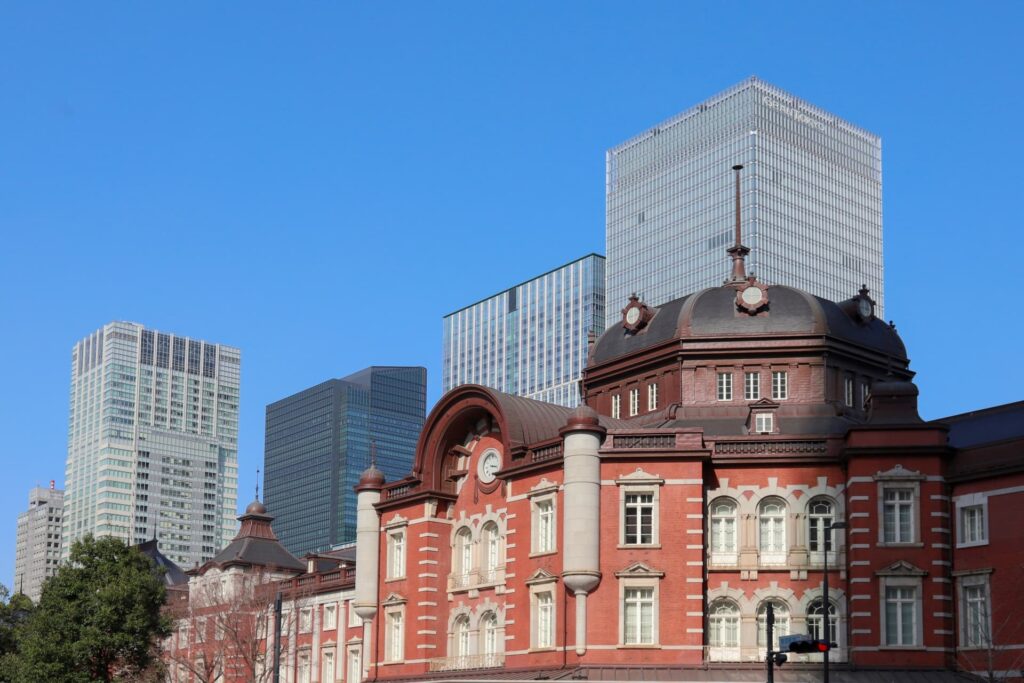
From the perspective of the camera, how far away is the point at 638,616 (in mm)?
63250

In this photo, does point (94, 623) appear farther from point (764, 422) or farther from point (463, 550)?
point (764, 422)

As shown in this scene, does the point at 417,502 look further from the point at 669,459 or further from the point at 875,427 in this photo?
the point at 875,427

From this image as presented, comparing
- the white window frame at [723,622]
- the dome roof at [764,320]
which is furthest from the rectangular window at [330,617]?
the white window frame at [723,622]

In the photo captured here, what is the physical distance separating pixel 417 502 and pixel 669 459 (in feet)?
53.1

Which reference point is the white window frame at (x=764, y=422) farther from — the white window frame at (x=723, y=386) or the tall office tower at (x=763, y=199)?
the tall office tower at (x=763, y=199)

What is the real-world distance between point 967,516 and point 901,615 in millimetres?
4821

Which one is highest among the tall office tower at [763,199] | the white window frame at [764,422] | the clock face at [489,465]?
the tall office tower at [763,199]

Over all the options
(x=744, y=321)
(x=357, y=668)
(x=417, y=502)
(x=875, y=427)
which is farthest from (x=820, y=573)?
(x=357, y=668)

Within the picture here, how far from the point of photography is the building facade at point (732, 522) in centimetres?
6181

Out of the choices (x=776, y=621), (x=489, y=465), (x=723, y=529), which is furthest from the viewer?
(x=489, y=465)

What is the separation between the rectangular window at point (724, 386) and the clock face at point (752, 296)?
355 cm

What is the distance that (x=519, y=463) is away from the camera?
229ft

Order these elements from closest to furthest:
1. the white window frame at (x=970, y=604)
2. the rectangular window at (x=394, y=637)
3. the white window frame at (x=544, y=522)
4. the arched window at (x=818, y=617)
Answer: the white window frame at (x=970, y=604) → the arched window at (x=818, y=617) → the white window frame at (x=544, y=522) → the rectangular window at (x=394, y=637)

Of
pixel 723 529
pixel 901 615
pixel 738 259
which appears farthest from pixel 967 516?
pixel 738 259
